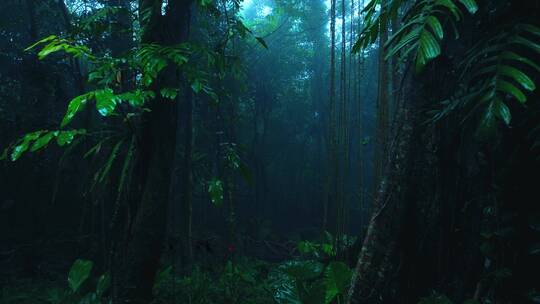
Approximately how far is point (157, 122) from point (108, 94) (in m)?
0.85

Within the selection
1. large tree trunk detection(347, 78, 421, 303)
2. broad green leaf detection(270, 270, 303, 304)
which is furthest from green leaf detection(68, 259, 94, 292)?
large tree trunk detection(347, 78, 421, 303)

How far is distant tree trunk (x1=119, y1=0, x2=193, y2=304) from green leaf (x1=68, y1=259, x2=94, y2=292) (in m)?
0.74

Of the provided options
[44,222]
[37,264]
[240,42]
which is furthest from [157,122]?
[240,42]

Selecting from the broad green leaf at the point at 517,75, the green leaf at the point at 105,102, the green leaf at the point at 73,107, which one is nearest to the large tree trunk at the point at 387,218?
the broad green leaf at the point at 517,75

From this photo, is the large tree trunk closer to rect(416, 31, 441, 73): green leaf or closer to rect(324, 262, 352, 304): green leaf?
rect(324, 262, 352, 304): green leaf

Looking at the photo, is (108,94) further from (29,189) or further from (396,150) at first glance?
(29,189)

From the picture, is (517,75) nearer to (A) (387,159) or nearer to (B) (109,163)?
(A) (387,159)

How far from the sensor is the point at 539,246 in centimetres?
127

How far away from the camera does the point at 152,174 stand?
7.88 ft

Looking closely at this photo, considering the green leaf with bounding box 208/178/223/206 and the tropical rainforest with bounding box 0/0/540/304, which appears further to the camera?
the green leaf with bounding box 208/178/223/206

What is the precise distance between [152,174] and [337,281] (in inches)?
52.9

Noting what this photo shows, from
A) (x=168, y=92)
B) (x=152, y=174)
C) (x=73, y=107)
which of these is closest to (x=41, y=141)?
(x=73, y=107)

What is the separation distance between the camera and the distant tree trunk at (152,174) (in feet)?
7.60

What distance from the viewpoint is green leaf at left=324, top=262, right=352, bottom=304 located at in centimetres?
244
